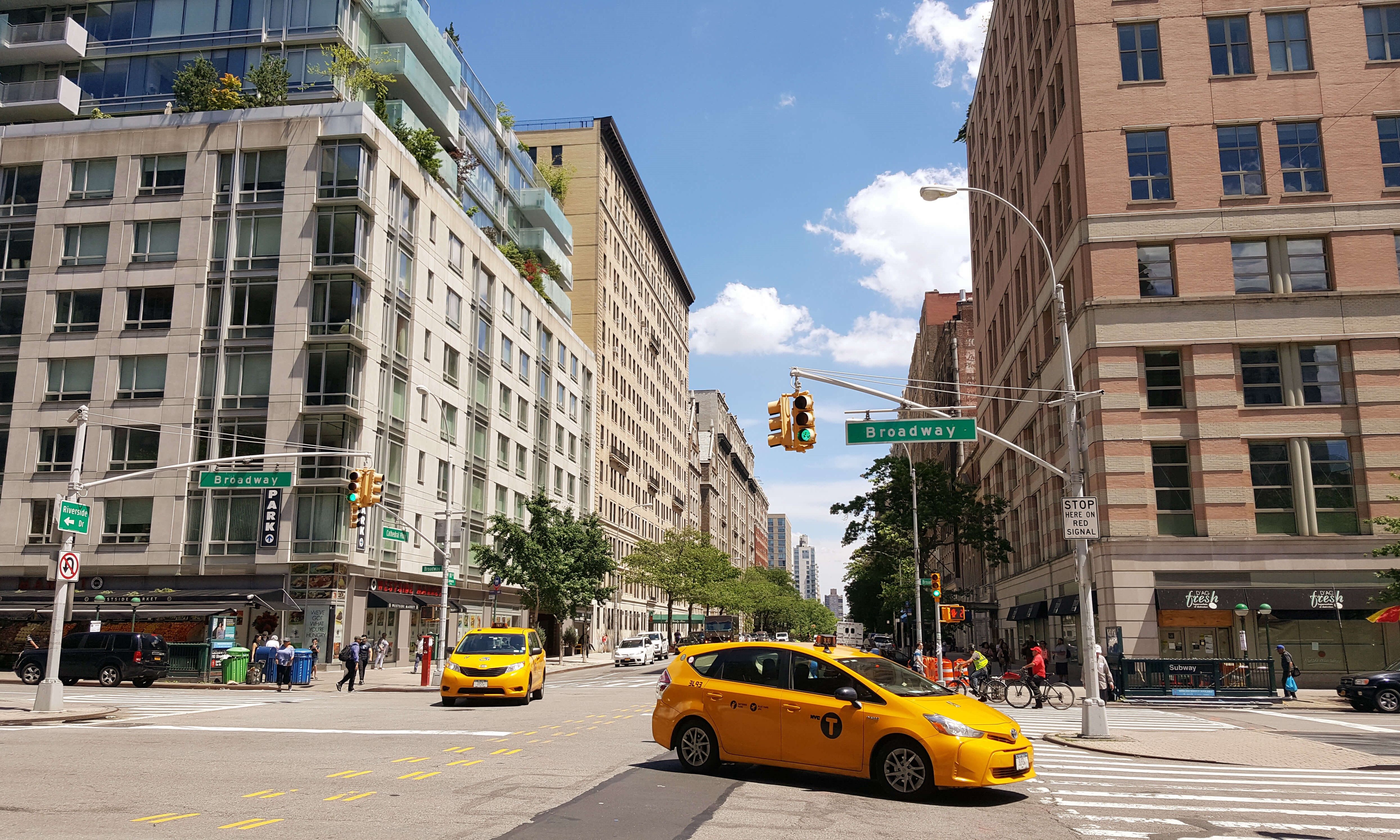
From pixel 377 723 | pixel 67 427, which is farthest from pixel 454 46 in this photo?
pixel 377 723

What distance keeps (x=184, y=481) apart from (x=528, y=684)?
26646mm

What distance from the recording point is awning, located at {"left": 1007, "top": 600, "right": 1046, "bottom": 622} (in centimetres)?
4491

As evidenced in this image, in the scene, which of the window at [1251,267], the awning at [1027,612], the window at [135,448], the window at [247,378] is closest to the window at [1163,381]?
the window at [1251,267]

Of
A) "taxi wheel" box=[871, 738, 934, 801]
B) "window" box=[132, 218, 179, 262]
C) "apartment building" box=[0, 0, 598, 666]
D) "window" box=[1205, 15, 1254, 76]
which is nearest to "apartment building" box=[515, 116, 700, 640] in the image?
"apartment building" box=[0, 0, 598, 666]

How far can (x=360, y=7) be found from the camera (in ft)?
172

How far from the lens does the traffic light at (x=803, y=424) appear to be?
1941cm

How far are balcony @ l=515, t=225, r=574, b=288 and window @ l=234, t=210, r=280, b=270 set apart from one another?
27.0m

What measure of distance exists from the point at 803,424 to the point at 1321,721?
15.5m

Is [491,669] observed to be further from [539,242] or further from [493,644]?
[539,242]

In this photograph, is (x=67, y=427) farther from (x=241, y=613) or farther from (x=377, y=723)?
(x=377, y=723)

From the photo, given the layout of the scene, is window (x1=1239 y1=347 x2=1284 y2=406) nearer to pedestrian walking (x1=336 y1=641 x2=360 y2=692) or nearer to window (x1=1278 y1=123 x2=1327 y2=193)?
window (x1=1278 y1=123 x2=1327 y2=193)

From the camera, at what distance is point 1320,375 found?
3588 cm

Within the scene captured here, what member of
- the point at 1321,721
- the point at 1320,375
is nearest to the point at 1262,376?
the point at 1320,375

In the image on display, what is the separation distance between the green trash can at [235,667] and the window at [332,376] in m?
13.7
